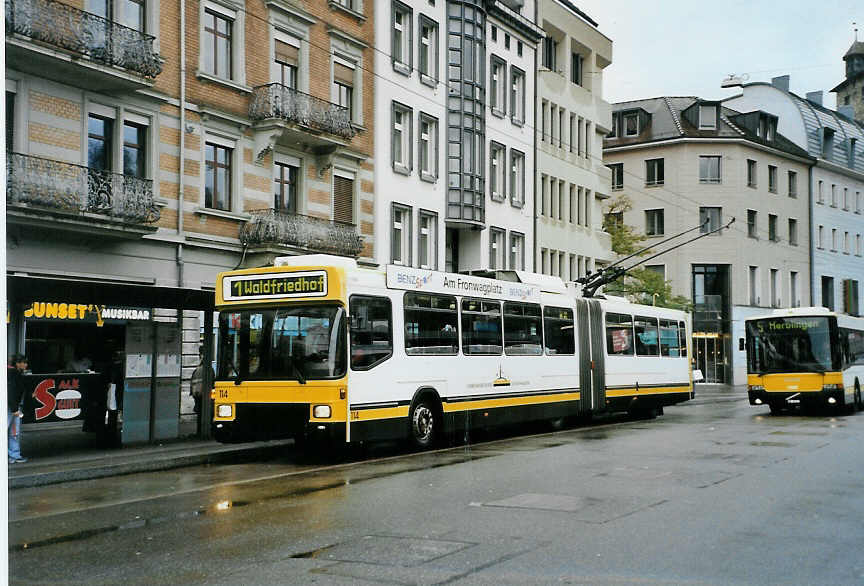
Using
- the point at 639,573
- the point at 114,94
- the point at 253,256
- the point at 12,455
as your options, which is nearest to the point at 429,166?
the point at 253,256

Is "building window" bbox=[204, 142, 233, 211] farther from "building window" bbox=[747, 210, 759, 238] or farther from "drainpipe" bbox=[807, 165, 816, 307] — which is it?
"drainpipe" bbox=[807, 165, 816, 307]

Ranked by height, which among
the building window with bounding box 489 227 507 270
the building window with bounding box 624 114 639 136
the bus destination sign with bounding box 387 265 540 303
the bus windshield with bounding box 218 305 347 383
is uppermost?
the building window with bounding box 624 114 639 136

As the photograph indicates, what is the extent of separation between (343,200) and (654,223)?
37.1 m

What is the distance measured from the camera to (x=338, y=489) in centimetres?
1193

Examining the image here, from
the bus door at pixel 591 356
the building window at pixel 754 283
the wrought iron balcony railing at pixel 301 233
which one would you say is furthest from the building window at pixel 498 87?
the building window at pixel 754 283

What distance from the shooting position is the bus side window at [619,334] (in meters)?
25.2

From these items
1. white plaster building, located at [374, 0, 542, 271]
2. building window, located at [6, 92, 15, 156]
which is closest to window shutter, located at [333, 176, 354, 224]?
white plaster building, located at [374, 0, 542, 271]

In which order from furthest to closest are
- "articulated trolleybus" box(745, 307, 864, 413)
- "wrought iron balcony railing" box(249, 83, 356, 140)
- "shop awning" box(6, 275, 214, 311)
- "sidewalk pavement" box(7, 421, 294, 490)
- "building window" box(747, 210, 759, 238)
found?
"building window" box(747, 210, 759, 238) < "articulated trolleybus" box(745, 307, 864, 413) < "wrought iron balcony railing" box(249, 83, 356, 140) < "shop awning" box(6, 275, 214, 311) < "sidewalk pavement" box(7, 421, 294, 490)

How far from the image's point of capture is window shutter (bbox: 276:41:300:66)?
91.9 ft

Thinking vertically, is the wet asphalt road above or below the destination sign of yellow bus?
below

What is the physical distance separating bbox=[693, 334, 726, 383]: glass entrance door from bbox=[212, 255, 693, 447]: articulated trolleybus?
4192 cm

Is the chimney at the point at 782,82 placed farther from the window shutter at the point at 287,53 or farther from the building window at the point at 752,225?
the window shutter at the point at 287,53

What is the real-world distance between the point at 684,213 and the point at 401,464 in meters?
50.9

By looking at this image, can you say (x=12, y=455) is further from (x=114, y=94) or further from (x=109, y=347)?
(x=114, y=94)
